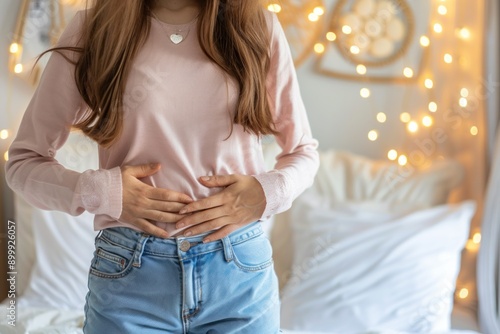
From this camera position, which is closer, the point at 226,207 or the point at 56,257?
the point at 226,207

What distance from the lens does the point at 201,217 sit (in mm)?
878

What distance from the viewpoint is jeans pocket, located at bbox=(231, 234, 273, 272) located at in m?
0.90

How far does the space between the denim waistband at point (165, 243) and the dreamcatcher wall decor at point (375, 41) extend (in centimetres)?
139

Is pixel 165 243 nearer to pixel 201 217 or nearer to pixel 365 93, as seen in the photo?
pixel 201 217

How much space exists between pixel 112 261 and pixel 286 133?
336 millimetres

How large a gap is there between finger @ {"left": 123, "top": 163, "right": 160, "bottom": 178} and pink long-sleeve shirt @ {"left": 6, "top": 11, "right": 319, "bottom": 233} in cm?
2

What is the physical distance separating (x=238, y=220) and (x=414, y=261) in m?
1.05


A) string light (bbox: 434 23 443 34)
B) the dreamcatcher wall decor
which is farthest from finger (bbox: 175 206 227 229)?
string light (bbox: 434 23 443 34)

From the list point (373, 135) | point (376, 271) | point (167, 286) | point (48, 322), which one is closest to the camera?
point (167, 286)

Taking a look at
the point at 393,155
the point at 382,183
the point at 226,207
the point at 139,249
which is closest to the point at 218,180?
the point at 226,207

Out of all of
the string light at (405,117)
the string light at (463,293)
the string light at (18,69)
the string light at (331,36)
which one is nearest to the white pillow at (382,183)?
the string light at (405,117)

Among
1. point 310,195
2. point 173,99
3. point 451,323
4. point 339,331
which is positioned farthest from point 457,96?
point 173,99

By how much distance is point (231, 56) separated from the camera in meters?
0.93

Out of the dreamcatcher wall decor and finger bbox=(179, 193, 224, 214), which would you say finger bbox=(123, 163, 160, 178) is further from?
the dreamcatcher wall decor
